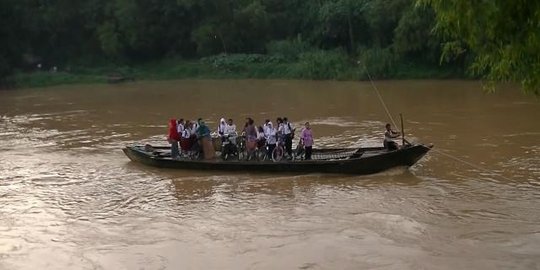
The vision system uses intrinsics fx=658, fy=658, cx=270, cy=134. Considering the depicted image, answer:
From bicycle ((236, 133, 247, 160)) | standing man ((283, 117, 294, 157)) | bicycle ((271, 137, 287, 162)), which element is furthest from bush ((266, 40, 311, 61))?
bicycle ((271, 137, 287, 162))

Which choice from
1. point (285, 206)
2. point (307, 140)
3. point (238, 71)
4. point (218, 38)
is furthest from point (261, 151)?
point (218, 38)

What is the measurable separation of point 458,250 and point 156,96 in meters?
27.7

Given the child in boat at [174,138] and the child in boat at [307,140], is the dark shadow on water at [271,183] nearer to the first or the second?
the child in boat at [307,140]

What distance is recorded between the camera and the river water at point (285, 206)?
1035 cm

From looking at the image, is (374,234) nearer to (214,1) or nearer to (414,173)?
(414,173)

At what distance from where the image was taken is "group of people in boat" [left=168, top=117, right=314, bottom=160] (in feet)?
51.1

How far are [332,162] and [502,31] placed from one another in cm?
848

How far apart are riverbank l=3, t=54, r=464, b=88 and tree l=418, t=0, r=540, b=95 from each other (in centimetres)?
3289

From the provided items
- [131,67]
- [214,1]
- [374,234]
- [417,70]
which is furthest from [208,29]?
[374,234]

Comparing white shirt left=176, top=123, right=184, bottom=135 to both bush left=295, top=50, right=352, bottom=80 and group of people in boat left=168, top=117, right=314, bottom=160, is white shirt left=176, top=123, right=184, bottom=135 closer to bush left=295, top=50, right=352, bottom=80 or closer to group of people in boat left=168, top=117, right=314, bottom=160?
group of people in boat left=168, top=117, right=314, bottom=160

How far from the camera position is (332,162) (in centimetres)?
1466

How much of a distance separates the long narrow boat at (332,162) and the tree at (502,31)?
7.75 m

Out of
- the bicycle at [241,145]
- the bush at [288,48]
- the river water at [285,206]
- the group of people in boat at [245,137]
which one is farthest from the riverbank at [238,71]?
the group of people in boat at [245,137]

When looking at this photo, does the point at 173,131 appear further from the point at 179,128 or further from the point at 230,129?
the point at 230,129
